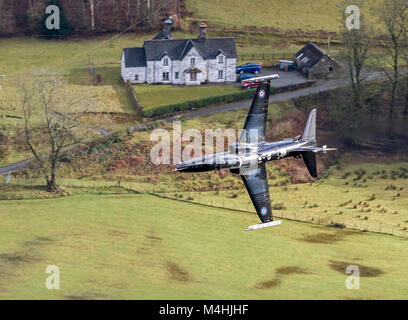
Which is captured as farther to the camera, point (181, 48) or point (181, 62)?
point (181, 48)

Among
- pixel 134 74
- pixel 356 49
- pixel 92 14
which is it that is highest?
pixel 92 14

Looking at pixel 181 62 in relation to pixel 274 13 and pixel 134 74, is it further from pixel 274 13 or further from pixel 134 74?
pixel 274 13

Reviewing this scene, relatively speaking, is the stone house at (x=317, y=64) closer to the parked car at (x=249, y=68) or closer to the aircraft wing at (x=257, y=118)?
the parked car at (x=249, y=68)

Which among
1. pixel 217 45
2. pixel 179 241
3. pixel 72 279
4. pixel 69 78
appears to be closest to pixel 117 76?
pixel 69 78

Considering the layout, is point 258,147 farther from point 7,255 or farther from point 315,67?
point 315,67

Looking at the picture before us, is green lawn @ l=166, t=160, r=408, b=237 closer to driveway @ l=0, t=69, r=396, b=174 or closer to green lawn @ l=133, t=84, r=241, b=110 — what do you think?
driveway @ l=0, t=69, r=396, b=174

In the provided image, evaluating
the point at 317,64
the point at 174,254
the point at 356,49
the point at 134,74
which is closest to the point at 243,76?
the point at 317,64

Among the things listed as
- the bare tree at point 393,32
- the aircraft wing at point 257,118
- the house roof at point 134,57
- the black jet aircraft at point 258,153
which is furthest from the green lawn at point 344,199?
the house roof at point 134,57
